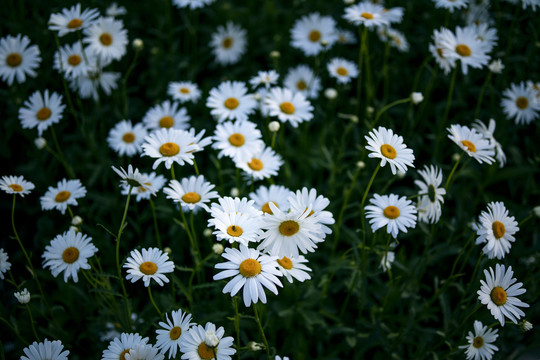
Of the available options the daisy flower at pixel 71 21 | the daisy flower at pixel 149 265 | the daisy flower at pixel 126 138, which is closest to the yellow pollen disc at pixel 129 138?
the daisy flower at pixel 126 138

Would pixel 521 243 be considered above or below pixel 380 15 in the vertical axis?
below

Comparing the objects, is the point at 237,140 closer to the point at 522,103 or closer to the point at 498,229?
the point at 498,229

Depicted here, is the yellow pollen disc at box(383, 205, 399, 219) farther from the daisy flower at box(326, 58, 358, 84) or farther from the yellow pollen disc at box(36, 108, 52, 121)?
the yellow pollen disc at box(36, 108, 52, 121)

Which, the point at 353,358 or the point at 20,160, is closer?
the point at 353,358

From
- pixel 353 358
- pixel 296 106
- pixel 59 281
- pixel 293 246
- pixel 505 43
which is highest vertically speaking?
pixel 505 43

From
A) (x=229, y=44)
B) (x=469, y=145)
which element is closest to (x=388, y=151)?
(x=469, y=145)

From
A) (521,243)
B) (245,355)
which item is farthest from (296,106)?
(521,243)

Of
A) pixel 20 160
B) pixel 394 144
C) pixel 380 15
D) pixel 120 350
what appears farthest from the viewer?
pixel 20 160

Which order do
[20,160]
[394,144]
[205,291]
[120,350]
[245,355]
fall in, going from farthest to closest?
1. [20,160]
2. [205,291]
3. [245,355]
4. [394,144]
5. [120,350]

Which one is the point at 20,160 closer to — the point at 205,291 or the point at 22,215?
the point at 22,215
